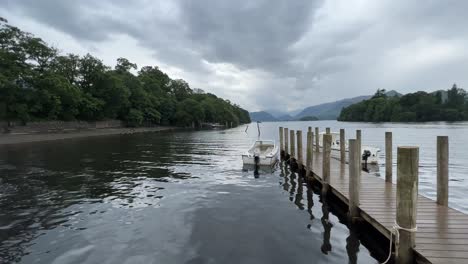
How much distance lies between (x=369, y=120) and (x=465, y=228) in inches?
7450

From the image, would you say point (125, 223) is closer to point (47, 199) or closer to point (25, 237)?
point (25, 237)

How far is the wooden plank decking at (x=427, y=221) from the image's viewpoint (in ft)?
Answer: 21.4

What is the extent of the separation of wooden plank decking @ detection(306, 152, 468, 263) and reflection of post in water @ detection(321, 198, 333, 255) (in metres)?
0.80

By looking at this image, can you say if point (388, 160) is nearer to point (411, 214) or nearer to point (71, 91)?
point (411, 214)

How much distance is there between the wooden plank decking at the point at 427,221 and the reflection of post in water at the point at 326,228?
80cm

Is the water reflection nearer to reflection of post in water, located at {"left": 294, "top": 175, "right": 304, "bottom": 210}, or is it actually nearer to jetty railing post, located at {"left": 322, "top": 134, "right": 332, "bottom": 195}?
reflection of post in water, located at {"left": 294, "top": 175, "right": 304, "bottom": 210}

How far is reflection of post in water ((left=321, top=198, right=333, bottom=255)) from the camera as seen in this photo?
8.52m

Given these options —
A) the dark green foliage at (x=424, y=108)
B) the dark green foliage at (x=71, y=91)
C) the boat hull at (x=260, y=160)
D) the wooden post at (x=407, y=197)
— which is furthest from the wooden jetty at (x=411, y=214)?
the dark green foliage at (x=424, y=108)

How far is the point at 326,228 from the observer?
1018 cm

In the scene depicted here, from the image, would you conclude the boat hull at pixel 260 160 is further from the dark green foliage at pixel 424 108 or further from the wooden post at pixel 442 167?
the dark green foliage at pixel 424 108

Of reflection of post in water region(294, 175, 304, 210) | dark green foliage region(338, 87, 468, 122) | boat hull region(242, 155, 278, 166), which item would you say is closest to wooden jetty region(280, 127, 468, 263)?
reflection of post in water region(294, 175, 304, 210)

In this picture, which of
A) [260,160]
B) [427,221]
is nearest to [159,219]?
[427,221]

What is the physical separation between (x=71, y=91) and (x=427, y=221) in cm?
6582

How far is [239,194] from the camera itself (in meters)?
14.5
